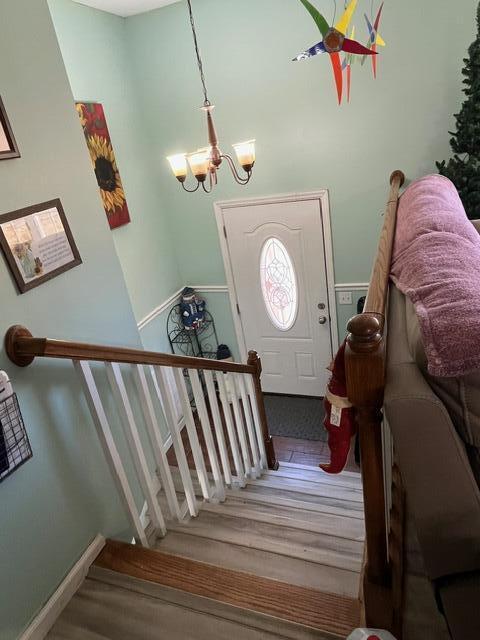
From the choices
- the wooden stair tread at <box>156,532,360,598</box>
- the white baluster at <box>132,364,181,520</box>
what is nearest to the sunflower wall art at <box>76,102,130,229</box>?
the white baluster at <box>132,364,181,520</box>

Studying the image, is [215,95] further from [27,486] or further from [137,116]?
[27,486]

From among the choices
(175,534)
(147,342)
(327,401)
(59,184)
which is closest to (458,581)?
(327,401)

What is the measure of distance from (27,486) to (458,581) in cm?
132

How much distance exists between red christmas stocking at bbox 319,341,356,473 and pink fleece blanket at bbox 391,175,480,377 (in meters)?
0.21

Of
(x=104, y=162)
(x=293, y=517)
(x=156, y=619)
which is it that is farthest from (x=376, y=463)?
(x=104, y=162)

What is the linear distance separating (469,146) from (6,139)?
2609mm

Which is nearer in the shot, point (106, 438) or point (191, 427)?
point (106, 438)

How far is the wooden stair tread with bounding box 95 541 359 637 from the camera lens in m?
1.33

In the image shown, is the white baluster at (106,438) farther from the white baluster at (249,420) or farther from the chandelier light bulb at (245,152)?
the chandelier light bulb at (245,152)

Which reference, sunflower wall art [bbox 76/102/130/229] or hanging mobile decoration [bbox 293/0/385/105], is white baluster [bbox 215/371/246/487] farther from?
hanging mobile decoration [bbox 293/0/385/105]

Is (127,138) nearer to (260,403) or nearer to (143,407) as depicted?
(260,403)

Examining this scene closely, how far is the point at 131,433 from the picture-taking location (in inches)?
65.3

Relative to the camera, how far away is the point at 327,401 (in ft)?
3.44

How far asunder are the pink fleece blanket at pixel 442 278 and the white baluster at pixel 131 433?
3.43 feet
